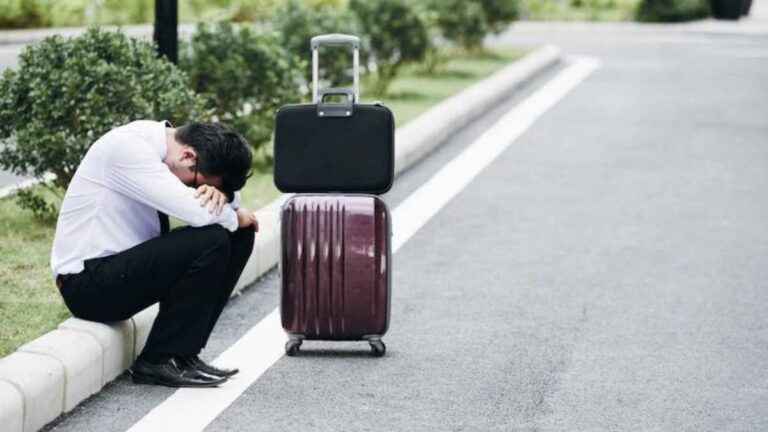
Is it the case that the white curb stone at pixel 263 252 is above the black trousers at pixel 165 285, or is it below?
below

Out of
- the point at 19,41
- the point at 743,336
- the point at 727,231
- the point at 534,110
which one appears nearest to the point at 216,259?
the point at 743,336

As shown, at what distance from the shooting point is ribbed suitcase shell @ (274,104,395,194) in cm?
625

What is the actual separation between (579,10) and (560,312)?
32.6m

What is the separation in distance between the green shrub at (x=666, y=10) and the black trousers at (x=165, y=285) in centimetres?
3099

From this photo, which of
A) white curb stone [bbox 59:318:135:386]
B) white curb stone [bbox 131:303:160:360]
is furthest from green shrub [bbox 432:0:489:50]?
white curb stone [bbox 59:318:135:386]

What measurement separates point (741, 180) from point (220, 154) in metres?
6.91

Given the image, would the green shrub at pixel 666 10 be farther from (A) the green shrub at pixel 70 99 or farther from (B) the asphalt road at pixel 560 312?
(A) the green shrub at pixel 70 99

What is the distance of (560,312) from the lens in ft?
23.7

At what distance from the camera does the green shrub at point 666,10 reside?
3569 centimetres

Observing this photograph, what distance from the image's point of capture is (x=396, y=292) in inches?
298

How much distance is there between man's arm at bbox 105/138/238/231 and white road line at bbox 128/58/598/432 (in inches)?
26.4

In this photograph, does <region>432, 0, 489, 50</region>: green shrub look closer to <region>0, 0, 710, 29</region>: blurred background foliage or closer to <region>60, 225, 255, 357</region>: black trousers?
Result: <region>0, 0, 710, 29</region>: blurred background foliage

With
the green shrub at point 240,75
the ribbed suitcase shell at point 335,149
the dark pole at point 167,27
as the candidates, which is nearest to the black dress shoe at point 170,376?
the ribbed suitcase shell at point 335,149

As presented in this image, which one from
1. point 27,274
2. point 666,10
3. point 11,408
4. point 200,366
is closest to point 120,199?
point 200,366
